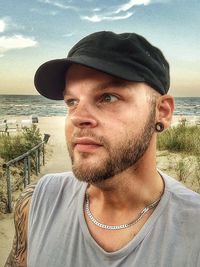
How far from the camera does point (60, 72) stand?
1.75 m

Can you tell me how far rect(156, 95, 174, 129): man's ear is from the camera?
1.73 m

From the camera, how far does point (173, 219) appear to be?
139 cm

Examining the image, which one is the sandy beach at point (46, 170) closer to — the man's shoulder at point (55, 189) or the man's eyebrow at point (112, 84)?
the man's shoulder at point (55, 189)

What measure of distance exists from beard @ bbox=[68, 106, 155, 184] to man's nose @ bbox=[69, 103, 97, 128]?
0.10 ft

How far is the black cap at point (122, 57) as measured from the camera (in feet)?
4.80

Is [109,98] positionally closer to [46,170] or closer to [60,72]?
[60,72]

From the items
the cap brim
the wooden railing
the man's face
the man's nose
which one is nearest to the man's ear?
the man's face

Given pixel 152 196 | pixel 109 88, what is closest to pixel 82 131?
pixel 109 88

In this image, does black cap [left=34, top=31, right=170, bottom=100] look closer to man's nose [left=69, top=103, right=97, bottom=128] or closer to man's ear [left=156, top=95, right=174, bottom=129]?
man's ear [left=156, top=95, right=174, bottom=129]

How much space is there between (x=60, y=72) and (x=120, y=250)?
930 mm

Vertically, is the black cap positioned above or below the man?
above

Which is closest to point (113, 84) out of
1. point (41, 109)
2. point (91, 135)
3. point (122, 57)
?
point (122, 57)

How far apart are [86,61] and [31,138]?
900 cm

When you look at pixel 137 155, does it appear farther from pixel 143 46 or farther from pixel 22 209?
pixel 22 209
